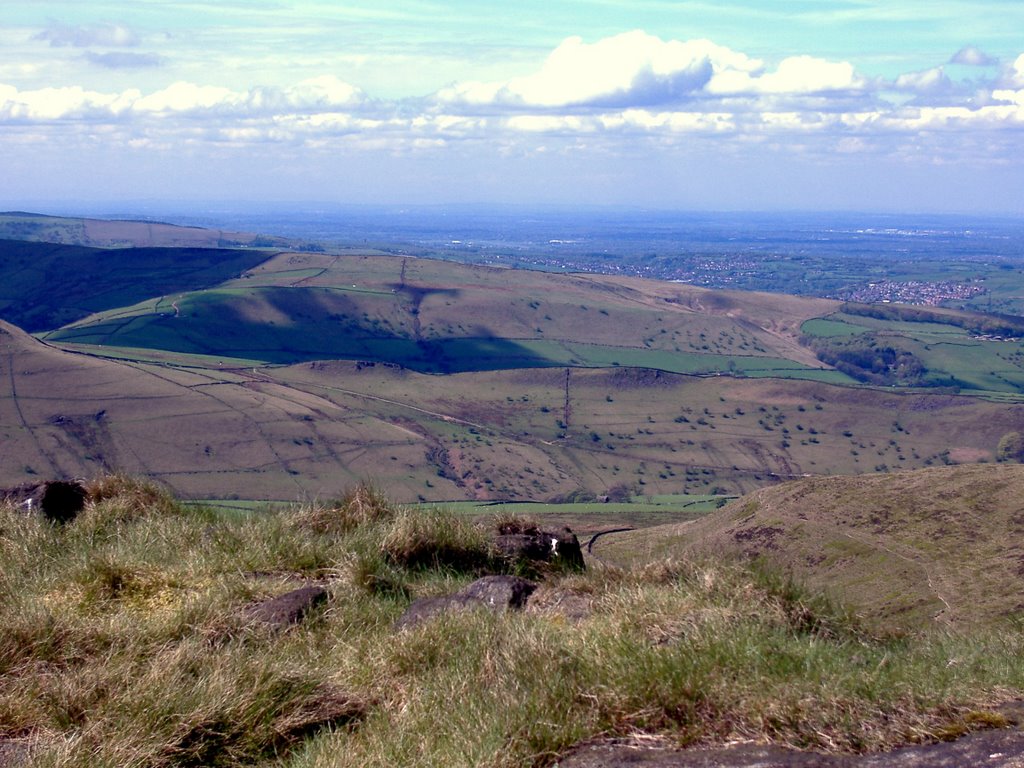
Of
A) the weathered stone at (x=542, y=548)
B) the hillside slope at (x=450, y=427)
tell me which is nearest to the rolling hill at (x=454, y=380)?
the hillside slope at (x=450, y=427)

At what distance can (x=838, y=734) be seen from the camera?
467 centimetres

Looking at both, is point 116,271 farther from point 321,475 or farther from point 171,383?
point 321,475

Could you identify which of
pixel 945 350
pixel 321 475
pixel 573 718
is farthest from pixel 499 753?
pixel 945 350

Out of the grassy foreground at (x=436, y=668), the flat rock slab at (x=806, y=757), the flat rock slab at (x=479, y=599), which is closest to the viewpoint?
the flat rock slab at (x=806, y=757)

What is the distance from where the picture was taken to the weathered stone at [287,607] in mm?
6547

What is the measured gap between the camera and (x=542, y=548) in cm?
912

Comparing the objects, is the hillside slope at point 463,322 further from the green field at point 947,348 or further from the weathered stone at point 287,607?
the weathered stone at point 287,607

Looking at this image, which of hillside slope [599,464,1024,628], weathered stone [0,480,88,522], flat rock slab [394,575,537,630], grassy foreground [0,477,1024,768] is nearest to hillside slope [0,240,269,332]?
hillside slope [599,464,1024,628]

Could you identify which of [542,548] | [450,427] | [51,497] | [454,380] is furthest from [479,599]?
[454,380]

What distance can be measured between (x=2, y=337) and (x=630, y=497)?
51.9m

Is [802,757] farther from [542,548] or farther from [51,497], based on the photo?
[51,497]

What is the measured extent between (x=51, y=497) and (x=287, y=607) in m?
4.44

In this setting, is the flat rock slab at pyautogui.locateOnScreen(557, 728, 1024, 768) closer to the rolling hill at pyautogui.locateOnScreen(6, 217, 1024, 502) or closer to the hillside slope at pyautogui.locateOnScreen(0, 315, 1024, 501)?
the rolling hill at pyautogui.locateOnScreen(6, 217, 1024, 502)

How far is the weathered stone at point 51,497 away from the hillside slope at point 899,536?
8.20 m
